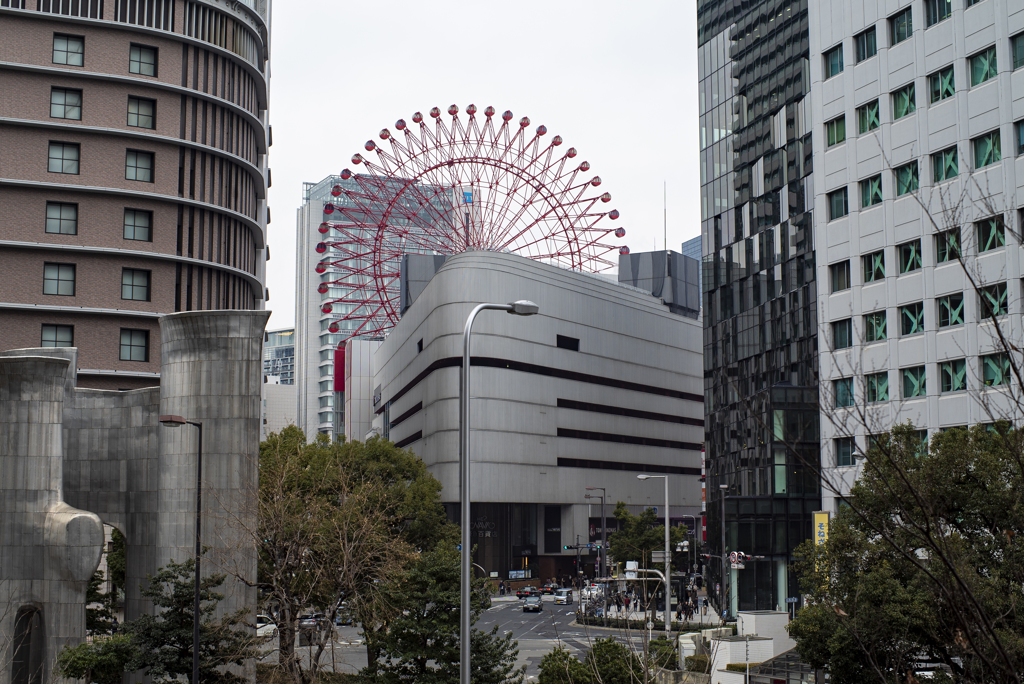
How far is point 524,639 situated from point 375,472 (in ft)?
51.6

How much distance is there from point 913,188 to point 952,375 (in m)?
9.09

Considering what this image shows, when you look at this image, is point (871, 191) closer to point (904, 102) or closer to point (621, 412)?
point (904, 102)

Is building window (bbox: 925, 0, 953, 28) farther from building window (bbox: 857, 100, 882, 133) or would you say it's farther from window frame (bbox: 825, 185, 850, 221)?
window frame (bbox: 825, 185, 850, 221)

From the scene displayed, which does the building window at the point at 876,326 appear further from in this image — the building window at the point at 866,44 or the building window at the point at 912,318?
the building window at the point at 866,44

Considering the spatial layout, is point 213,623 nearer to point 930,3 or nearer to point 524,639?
point 524,639

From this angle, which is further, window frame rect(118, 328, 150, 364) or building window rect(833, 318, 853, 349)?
window frame rect(118, 328, 150, 364)

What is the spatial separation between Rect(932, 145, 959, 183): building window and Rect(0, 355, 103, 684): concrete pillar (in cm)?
3784

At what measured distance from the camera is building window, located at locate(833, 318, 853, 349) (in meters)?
51.1

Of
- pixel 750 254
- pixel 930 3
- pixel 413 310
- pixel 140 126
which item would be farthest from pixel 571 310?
pixel 930 3

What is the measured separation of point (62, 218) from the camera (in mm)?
60281

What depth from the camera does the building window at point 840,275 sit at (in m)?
51.4

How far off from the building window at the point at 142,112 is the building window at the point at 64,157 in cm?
386

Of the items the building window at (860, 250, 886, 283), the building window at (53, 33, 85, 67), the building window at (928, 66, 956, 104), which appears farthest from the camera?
the building window at (53, 33, 85, 67)

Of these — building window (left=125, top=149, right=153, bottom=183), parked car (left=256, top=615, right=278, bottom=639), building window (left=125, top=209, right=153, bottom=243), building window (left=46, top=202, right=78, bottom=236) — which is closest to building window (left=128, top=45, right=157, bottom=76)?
building window (left=125, top=149, right=153, bottom=183)
